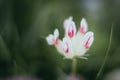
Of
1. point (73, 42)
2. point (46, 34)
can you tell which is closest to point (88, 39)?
point (73, 42)

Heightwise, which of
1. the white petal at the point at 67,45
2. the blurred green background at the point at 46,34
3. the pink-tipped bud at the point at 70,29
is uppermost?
the blurred green background at the point at 46,34

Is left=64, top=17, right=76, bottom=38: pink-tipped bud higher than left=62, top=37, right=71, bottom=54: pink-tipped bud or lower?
higher

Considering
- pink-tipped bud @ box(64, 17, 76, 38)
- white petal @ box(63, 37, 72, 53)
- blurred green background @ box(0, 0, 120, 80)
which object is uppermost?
blurred green background @ box(0, 0, 120, 80)

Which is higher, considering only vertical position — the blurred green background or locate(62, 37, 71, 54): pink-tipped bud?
the blurred green background

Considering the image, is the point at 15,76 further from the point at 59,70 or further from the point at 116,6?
the point at 116,6

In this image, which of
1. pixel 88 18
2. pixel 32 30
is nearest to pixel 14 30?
pixel 32 30

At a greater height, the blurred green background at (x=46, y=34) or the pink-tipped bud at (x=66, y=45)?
the blurred green background at (x=46, y=34)

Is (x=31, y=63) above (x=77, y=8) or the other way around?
the other way around

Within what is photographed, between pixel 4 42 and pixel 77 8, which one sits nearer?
pixel 4 42
